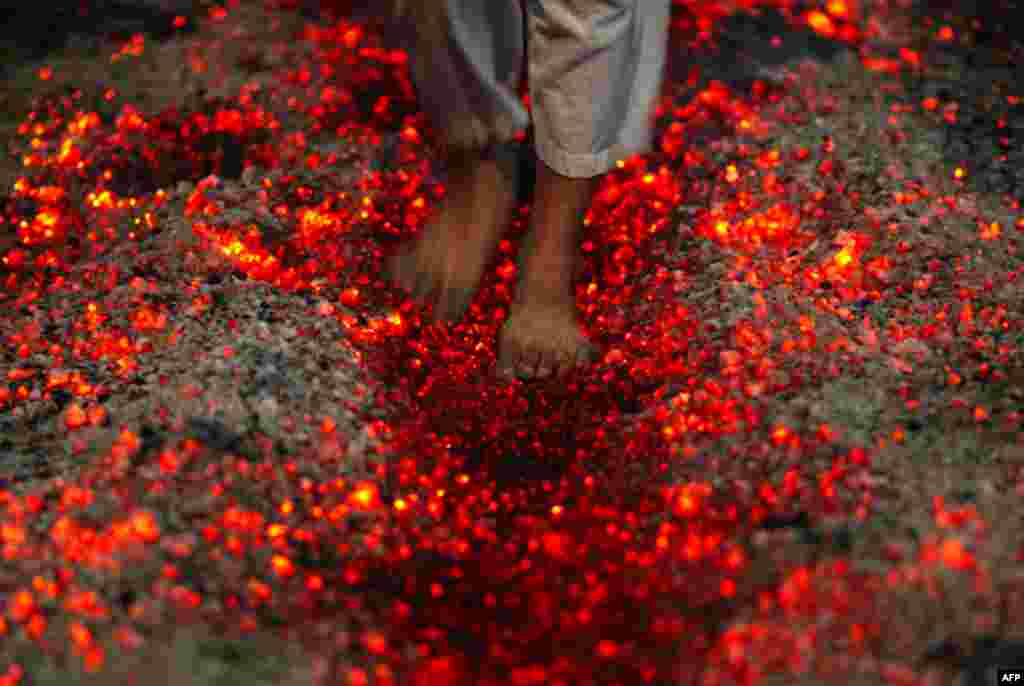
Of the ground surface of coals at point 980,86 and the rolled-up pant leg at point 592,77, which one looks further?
the ground surface of coals at point 980,86

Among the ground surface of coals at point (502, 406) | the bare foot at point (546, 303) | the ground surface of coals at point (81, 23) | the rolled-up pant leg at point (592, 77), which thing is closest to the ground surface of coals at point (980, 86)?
the ground surface of coals at point (502, 406)

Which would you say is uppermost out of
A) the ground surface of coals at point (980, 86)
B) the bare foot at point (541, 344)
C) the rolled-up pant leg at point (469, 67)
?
the rolled-up pant leg at point (469, 67)

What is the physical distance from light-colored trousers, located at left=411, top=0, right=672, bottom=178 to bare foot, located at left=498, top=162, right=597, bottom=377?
0.11 metres

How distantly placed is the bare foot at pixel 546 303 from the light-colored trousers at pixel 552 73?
108mm

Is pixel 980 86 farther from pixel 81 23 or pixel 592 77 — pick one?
pixel 81 23

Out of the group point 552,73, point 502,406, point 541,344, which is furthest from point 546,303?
point 552,73

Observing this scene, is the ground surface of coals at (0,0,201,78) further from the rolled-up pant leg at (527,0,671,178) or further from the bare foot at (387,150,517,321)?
the rolled-up pant leg at (527,0,671,178)

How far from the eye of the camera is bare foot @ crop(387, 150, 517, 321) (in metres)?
1.79

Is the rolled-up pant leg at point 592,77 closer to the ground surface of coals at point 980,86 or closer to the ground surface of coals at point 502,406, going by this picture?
the ground surface of coals at point 502,406

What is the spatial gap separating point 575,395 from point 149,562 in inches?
29.1

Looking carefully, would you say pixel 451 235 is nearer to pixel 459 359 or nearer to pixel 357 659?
pixel 459 359

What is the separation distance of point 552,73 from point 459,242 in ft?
1.34

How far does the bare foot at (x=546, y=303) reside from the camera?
5.52 feet

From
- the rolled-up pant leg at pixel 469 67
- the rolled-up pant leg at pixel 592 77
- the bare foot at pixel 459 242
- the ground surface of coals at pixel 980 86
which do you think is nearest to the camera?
the rolled-up pant leg at pixel 592 77
